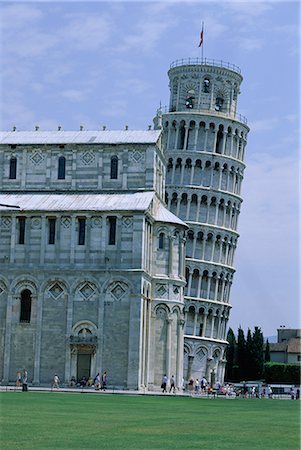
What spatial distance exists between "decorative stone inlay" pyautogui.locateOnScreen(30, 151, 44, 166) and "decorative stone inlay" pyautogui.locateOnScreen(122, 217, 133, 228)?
9.81 metres

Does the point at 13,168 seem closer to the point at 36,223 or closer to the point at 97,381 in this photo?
the point at 36,223

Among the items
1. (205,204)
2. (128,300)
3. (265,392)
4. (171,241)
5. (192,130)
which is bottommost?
(265,392)

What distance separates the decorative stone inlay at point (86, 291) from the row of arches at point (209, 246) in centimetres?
3607

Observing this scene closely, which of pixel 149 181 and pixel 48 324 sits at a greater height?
pixel 149 181

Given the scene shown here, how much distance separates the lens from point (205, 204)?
102438mm

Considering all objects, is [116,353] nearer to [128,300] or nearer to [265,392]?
[128,300]

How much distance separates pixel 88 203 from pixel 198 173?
Answer: 36664 millimetres

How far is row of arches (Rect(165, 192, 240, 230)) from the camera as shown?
4001 inches

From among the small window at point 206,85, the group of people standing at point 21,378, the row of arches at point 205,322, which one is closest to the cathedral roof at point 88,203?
the group of people standing at point 21,378

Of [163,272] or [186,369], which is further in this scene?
[186,369]

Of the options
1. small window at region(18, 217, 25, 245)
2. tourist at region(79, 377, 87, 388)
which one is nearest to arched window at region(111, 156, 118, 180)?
small window at region(18, 217, 25, 245)

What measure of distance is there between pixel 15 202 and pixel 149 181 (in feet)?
30.9

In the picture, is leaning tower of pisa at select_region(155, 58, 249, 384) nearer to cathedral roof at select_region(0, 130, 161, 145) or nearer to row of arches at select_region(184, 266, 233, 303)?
row of arches at select_region(184, 266, 233, 303)

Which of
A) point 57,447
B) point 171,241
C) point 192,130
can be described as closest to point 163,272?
point 171,241
